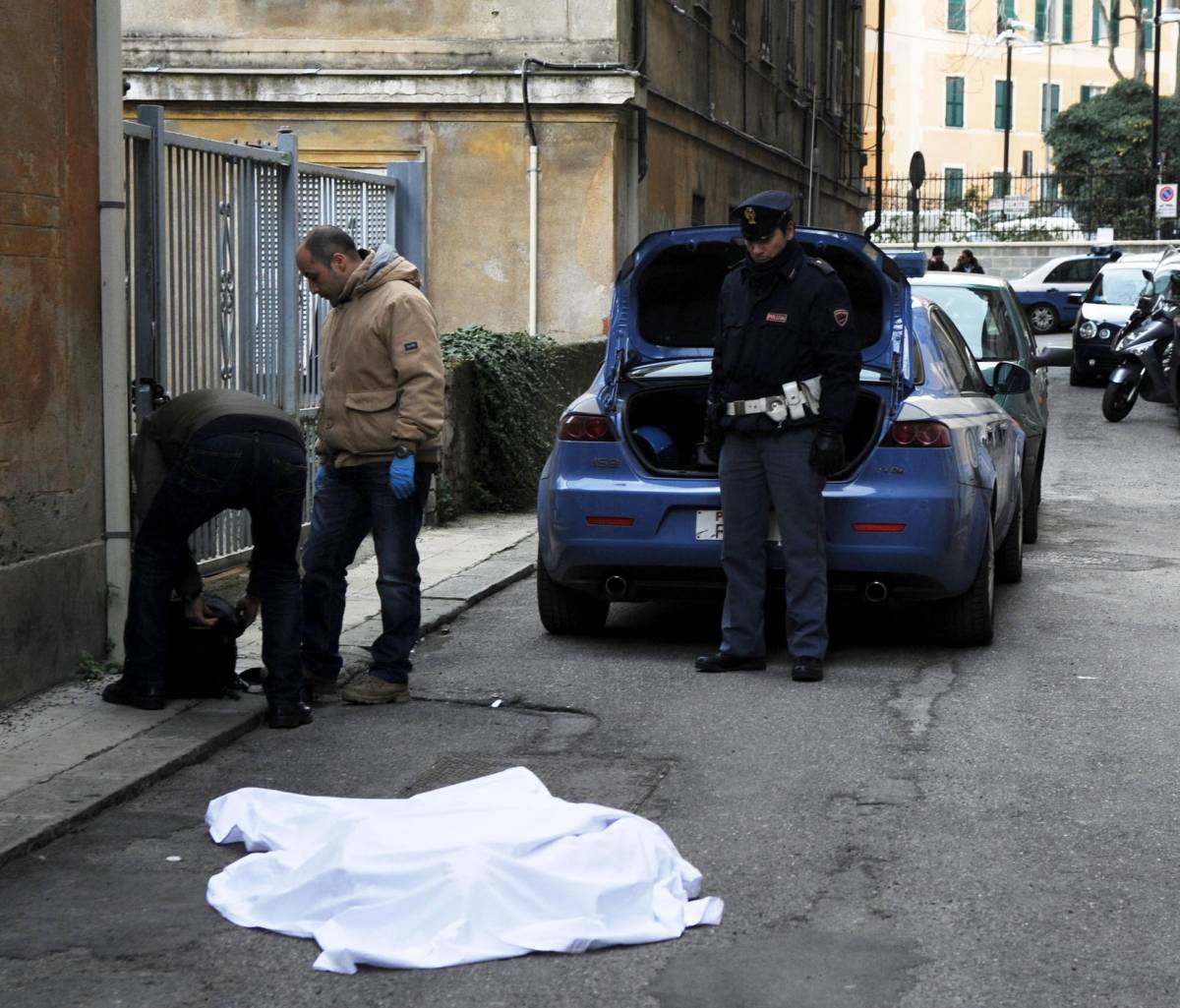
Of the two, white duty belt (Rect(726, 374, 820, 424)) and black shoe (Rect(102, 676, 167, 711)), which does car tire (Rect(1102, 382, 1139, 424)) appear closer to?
white duty belt (Rect(726, 374, 820, 424))

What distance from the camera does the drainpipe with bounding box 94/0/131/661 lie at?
25.6 feet

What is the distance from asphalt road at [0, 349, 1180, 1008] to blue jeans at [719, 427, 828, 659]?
22 centimetres

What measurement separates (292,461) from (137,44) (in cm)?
1291

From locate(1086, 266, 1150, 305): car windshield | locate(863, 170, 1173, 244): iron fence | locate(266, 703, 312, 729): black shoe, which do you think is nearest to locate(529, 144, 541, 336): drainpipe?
locate(266, 703, 312, 729): black shoe

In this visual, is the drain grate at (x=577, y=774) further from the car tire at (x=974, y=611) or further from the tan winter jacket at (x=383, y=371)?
the car tire at (x=974, y=611)

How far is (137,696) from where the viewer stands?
7117 millimetres

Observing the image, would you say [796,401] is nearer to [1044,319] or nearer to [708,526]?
[708,526]

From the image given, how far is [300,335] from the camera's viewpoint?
11.1 meters

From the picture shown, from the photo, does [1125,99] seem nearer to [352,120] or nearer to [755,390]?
[352,120]

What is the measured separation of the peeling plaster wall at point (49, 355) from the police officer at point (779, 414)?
2.44 meters

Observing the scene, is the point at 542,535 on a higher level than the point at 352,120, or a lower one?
lower

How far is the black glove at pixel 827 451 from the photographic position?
7.79 meters

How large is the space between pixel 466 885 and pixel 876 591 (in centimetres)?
393

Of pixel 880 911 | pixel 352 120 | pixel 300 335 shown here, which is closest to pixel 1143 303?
pixel 352 120
